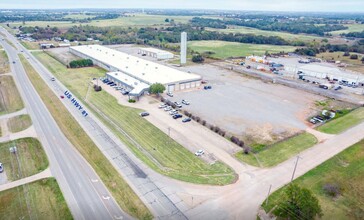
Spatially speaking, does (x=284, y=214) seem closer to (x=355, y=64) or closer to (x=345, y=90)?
(x=345, y=90)

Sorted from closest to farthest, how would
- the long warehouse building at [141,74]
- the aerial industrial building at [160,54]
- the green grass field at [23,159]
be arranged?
1. the green grass field at [23,159]
2. the long warehouse building at [141,74]
3. the aerial industrial building at [160,54]

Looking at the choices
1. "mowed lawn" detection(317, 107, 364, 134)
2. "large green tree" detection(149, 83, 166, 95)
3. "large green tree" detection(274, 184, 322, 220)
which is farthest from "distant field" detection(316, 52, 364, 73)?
"large green tree" detection(274, 184, 322, 220)

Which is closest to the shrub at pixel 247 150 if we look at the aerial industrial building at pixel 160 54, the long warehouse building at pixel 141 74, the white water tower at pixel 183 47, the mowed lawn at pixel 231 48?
the long warehouse building at pixel 141 74

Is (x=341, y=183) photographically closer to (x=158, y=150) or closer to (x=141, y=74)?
(x=158, y=150)

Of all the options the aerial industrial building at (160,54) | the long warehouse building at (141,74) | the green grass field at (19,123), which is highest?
the long warehouse building at (141,74)

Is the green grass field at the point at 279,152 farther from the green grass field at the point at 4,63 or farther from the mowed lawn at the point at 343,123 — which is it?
the green grass field at the point at 4,63

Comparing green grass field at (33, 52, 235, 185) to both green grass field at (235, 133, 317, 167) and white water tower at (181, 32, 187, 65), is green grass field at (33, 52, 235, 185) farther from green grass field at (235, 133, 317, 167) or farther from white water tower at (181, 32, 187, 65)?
white water tower at (181, 32, 187, 65)

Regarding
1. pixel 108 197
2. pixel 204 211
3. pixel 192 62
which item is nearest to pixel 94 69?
pixel 192 62
